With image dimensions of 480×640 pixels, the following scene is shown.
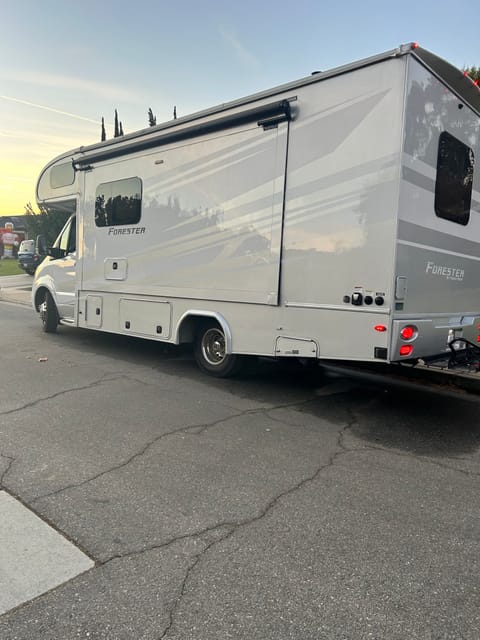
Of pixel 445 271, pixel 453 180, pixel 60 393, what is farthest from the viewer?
pixel 60 393

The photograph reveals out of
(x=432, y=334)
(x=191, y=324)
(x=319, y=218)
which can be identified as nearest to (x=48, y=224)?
(x=191, y=324)

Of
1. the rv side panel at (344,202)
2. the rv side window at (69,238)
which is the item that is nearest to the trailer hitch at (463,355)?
the rv side panel at (344,202)

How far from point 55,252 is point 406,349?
6819 mm

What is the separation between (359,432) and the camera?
4734 millimetres

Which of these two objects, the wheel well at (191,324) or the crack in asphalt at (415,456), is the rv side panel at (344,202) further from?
the wheel well at (191,324)

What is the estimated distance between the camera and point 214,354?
→ 6.61 meters

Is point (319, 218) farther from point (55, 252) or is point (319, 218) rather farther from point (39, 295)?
point (39, 295)

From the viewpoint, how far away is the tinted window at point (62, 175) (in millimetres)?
8375

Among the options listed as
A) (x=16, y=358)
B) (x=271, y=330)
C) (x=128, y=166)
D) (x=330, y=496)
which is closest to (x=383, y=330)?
(x=271, y=330)

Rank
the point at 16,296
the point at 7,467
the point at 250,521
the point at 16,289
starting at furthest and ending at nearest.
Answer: the point at 16,289
the point at 16,296
the point at 7,467
the point at 250,521

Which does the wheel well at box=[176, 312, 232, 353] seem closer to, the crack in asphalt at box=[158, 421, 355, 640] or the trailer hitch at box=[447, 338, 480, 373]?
the crack in asphalt at box=[158, 421, 355, 640]

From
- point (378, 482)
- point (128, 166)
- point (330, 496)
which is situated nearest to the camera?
point (330, 496)

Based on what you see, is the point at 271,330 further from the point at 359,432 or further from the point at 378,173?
the point at 378,173

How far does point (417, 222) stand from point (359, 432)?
2103 millimetres
